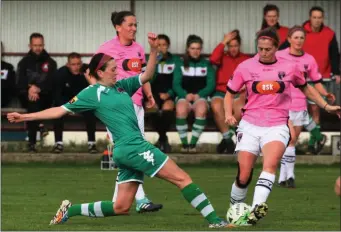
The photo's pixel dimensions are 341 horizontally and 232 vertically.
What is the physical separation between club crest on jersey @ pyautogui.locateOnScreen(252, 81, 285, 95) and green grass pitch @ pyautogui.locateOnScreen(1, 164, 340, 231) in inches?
57.8

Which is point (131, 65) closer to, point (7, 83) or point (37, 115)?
point (37, 115)

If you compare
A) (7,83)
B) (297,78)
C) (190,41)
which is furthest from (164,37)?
(297,78)

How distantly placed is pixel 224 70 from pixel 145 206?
8.64 metres

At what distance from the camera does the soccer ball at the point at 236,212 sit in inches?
598

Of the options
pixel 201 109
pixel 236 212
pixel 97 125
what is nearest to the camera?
pixel 236 212

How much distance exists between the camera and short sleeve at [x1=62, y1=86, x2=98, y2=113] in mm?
14375

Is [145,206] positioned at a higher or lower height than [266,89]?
lower

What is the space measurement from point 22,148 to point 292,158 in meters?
7.07

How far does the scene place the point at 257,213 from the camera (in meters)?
15.1

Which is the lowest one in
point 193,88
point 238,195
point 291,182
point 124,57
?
point 291,182

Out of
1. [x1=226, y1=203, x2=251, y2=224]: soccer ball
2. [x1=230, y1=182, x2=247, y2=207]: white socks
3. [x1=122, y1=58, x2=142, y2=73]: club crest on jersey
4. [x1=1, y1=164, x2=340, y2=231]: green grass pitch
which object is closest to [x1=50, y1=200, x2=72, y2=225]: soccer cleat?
[x1=1, y1=164, x2=340, y2=231]: green grass pitch

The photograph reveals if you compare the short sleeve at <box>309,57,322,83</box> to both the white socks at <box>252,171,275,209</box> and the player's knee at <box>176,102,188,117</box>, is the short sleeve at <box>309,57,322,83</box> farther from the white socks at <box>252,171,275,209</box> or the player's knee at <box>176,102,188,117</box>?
the player's knee at <box>176,102,188,117</box>

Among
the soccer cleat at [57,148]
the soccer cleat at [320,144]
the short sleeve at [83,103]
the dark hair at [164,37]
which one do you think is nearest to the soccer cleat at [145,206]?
the short sleeve at [83,103]

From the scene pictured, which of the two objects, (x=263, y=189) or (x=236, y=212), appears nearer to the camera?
(x=236, y=212)
